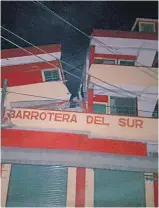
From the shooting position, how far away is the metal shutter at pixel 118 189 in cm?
1266

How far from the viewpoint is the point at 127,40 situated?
14375 millimetres

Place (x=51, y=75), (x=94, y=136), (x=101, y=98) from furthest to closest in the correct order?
(x=51, y=75)
(x=101, y=98)
(x=94, y=136)

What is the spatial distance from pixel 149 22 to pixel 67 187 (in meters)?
11.0

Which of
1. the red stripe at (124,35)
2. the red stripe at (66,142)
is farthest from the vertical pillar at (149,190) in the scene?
the red stripe at (124,35)

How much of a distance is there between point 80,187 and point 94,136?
3154 mm

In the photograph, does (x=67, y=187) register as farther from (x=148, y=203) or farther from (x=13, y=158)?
(x=13, y=158)

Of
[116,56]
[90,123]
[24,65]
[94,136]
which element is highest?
[116,56]

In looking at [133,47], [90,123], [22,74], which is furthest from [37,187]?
[133,47]

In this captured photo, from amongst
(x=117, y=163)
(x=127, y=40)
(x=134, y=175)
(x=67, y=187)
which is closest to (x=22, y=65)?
(x=127, y=40)

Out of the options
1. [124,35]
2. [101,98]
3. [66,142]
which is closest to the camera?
[66,142]

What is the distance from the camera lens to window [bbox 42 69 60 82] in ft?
52.0

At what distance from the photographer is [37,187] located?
41.8ft

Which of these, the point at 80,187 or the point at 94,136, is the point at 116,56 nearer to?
the point at 94,136

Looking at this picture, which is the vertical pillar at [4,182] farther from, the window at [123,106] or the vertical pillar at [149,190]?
the vertical pillar at [149,190]
